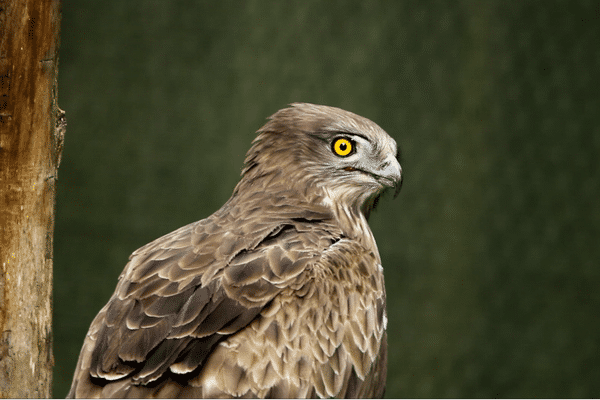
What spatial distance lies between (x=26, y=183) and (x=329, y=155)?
3.34 ft

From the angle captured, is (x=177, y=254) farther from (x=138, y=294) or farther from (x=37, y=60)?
(x=37, y=60)

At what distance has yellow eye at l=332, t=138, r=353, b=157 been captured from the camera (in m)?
2.18

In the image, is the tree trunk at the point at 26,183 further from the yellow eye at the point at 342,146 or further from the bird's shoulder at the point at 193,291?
the yellow eye at the point at 342,146

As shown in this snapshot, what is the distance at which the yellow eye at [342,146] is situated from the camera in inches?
85.9

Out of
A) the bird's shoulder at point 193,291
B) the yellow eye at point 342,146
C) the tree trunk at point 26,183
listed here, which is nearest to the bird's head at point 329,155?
the yellow eye at point 342,146

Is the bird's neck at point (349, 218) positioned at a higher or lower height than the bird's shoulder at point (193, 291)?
higher

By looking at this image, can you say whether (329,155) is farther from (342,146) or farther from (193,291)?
(193,291)

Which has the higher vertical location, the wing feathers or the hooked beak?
the hooked beak

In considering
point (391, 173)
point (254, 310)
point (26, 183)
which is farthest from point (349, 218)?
point (26, 183)

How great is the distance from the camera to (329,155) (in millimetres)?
2201

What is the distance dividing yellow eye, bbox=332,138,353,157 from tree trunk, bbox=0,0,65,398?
0.94 metres

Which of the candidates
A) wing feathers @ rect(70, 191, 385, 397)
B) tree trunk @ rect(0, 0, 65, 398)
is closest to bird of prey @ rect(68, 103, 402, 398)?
wing feathers @ rect(70, 191, 385, 397)

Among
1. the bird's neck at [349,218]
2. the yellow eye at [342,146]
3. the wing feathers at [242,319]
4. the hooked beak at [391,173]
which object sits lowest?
the wing feathers at [242,319]

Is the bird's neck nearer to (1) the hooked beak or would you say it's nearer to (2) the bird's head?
(2) the bird's head
